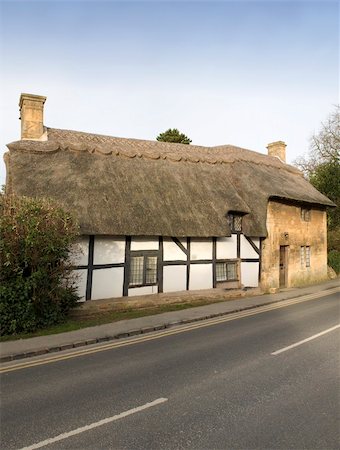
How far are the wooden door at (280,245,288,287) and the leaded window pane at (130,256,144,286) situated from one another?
9920 millimetres

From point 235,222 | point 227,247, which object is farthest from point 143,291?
point 235,222

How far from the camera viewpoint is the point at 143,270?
48.3ft

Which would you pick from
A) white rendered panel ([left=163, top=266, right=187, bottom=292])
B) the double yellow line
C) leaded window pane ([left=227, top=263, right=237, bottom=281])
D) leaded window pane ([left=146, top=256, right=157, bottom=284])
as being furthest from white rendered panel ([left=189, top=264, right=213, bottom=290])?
the double yellow line

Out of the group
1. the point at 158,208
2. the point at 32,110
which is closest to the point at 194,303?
the point at 158,208

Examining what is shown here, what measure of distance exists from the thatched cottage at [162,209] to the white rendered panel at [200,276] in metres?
0.05

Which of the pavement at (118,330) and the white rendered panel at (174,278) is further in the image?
the white rendered panel at (174,278)

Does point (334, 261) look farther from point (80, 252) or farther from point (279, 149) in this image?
point (80, 252)

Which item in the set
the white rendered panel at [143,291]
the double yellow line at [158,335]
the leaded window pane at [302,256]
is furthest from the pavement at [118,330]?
the leaded window pane at [302,256]

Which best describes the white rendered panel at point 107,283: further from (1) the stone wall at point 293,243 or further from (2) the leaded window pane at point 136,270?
(1) the stone wall at point 293,243

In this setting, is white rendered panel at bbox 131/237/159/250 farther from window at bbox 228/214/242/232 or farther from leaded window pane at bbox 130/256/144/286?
window at bbox 228/214/242/232

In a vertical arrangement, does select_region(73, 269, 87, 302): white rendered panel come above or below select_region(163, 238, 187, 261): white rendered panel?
below

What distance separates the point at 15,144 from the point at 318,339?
13362 millimetres

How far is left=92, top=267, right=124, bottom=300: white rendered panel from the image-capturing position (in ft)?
44.0

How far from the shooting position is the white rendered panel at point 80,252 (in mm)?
12760
